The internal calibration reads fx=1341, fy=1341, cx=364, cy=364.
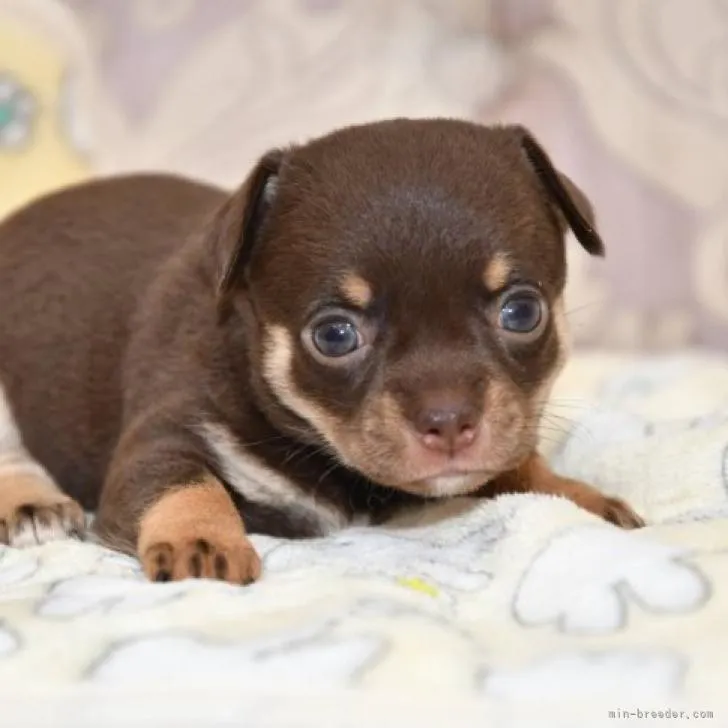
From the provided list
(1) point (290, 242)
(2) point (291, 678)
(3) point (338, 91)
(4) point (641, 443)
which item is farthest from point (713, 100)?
(2) point (291, 678)

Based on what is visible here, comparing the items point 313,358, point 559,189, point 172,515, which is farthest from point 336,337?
point 559,189

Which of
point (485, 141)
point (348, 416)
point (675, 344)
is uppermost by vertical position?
point (485, 141)

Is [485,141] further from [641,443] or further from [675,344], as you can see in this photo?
[675,344]

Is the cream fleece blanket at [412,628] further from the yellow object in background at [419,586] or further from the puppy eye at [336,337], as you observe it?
the puppy eye at [336,337]

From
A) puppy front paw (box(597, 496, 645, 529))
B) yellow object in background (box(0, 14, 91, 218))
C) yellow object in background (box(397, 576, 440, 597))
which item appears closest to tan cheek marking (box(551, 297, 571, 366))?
puppy front paw (box(597, 496, 645, 529))

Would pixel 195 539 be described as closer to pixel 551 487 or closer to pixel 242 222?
pixel 242 222

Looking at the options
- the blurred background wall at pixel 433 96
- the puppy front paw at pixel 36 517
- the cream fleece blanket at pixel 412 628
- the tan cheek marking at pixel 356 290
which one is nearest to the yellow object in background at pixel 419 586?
the cream fleece blanket at pixel 412 628

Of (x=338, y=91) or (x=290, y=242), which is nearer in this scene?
(x=290, y=242)
